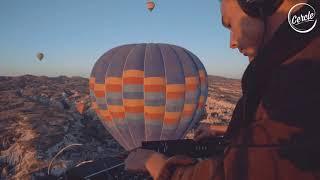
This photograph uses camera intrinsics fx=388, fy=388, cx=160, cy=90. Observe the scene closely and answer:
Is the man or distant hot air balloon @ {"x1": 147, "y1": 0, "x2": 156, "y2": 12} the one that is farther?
distant hot air balloon @ {"x1": 147, "y1": 0, "x2": 156, "y2": 12}

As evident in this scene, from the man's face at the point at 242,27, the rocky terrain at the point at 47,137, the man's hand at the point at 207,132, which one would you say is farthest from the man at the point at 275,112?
the rocky terrain at the point at 47,137

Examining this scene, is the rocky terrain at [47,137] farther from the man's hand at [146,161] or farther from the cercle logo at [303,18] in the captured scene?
the cercle logo at [303,18]

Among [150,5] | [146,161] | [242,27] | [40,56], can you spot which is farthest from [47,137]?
[242,27]

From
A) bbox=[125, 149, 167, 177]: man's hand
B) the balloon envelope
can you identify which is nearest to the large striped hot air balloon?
bbox=[125, 149, 167, 177]: man's hand

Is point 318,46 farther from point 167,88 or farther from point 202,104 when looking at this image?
point 202,104

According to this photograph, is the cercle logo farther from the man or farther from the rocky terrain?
the rocky terrain

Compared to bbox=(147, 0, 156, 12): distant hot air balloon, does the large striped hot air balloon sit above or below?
below

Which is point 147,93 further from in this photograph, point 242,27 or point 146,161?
point 242,27
